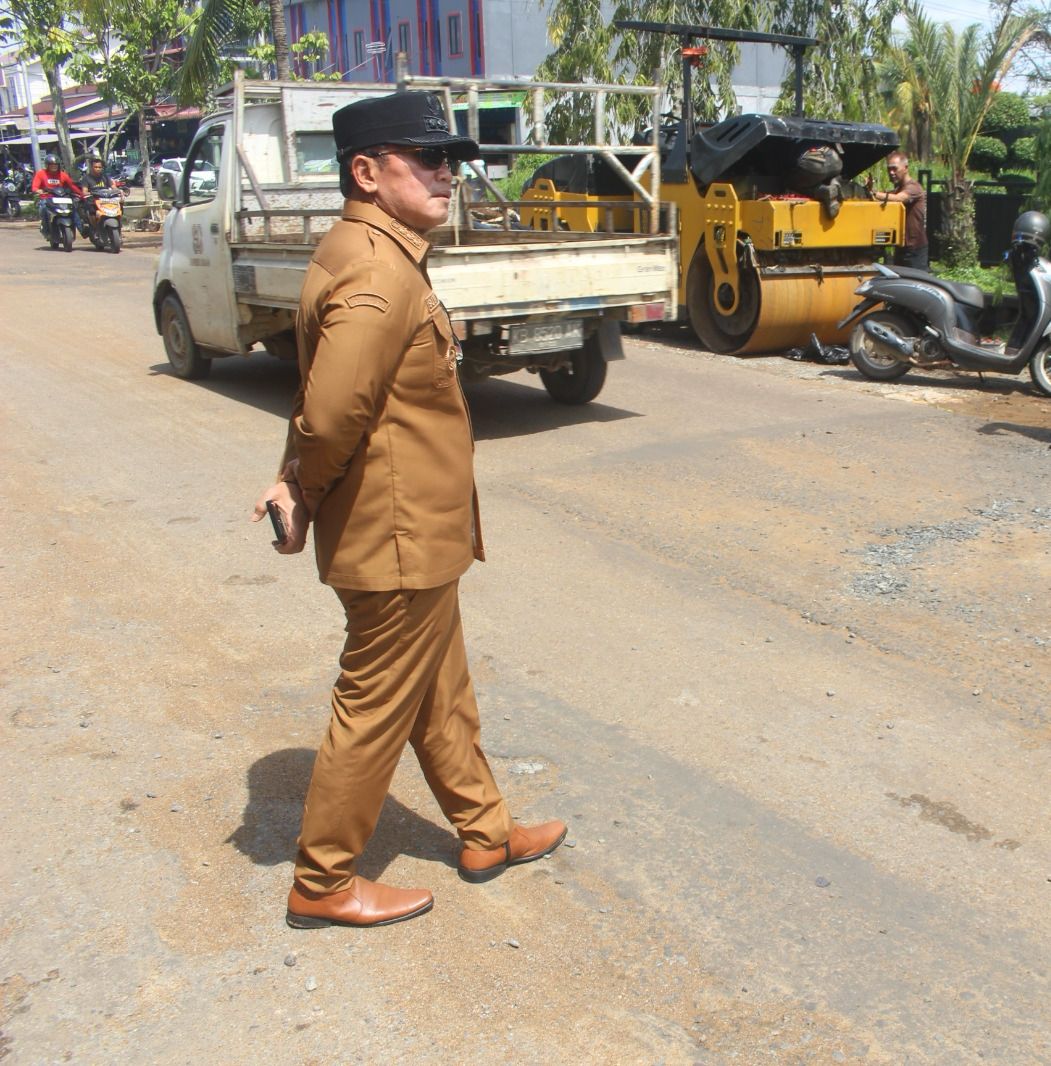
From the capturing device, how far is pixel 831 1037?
102 inches

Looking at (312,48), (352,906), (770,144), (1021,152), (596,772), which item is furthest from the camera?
(312,48)

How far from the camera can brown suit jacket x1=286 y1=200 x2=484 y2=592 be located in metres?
2.55

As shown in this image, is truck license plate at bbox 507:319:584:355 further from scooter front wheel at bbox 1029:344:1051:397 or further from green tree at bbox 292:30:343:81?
green tree at bbox 292:30:343:81

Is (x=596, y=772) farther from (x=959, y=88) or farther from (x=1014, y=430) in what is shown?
(x=959, y=88)

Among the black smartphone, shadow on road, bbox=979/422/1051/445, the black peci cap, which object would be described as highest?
the black peci cap

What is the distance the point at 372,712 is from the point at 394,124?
131 centimetres

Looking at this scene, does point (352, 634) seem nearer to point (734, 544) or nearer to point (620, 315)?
point (734, 544)

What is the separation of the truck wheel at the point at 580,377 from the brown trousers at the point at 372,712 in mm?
6068

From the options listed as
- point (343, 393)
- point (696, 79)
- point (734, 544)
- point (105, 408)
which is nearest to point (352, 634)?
point (343, 393)

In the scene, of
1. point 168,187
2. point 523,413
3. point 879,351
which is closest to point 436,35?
point 168,187

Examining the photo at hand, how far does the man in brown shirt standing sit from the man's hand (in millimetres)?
9859

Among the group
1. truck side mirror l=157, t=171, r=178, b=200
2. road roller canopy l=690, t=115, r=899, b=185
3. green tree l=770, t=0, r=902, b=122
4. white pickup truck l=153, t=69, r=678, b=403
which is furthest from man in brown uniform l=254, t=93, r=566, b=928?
green tree l=770, t=0, r=902, b=122

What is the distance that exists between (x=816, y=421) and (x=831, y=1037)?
6408 millimetres

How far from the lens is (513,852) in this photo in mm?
3221
